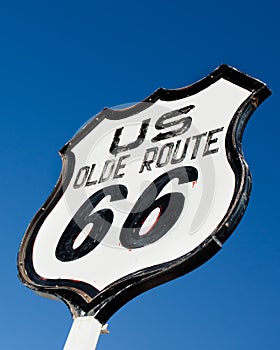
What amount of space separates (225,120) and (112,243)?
1.53 meters

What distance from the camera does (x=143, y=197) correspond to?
5074 mm

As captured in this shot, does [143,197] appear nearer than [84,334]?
No

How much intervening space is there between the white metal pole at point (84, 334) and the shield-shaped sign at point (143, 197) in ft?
0.22

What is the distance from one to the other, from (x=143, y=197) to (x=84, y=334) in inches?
55.1

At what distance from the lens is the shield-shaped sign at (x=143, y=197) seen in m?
4.31

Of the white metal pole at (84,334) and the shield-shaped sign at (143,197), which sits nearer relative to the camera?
the white metal pole at (84,334)

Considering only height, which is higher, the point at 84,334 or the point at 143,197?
the point at 143,197

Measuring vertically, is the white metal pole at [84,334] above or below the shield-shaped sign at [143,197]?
below

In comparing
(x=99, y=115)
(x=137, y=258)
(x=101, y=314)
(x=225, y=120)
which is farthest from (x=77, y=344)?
(x=99, y=115)

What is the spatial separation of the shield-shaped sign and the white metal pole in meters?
0.07

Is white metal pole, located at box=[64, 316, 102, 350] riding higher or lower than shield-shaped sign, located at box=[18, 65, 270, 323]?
lower

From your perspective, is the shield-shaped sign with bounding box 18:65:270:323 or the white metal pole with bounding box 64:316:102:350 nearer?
the white metal pole with bounding box 64:316:102:350

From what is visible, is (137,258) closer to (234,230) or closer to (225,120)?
(234,230)

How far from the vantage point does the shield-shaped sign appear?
4.31 m
